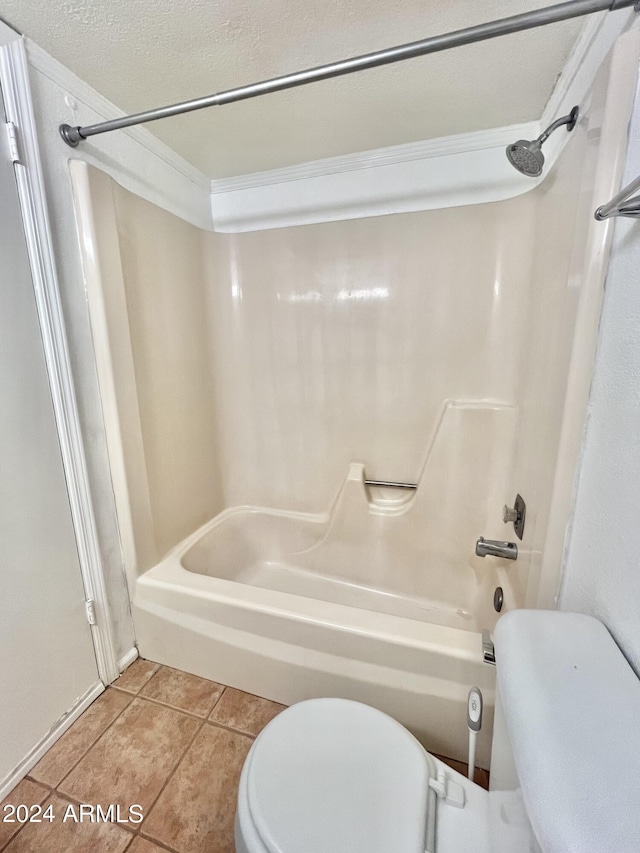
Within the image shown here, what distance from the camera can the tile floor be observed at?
3.07 ft

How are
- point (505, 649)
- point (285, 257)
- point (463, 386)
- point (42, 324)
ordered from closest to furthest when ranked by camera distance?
point (505, 649), point (42, 324), point (463, 386), point (285, 257)

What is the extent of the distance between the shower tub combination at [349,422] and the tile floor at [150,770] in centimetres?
11

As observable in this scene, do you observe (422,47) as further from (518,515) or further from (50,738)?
(50,738)

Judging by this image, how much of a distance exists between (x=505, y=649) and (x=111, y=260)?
155cm

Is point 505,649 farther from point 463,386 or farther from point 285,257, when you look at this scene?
point 285,257

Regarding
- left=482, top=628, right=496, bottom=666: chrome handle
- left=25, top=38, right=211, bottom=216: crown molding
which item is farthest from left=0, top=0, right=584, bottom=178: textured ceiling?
left=482, top=628, right=496, bottom=666: chrome handle

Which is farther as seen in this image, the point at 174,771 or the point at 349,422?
the point at 349,422

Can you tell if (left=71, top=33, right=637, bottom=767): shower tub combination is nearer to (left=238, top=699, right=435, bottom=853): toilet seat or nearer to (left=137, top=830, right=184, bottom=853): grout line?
(left=238, top=699, right=435, bottom=853): toilet seat

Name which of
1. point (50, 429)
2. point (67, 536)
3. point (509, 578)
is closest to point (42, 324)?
point (50, 429)

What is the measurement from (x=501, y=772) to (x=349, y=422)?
1.38 meters

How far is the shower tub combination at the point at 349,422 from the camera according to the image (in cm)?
105

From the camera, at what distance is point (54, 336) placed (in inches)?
44.1

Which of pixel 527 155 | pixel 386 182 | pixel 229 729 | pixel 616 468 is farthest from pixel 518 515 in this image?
pixel 386 182

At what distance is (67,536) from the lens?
3.97ft
